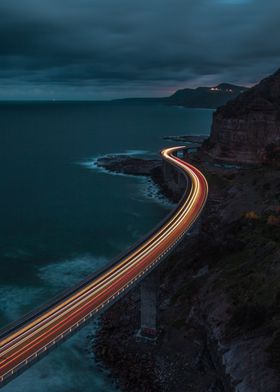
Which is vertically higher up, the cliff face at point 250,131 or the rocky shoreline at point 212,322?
the cliff face at point 250,131

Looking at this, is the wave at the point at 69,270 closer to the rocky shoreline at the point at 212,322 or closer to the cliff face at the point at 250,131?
the rocky shoreline at the point at 212,322

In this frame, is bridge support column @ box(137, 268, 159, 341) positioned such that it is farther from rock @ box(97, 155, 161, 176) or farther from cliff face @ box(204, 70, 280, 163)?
rock @ box(97, 155, 161, 176)

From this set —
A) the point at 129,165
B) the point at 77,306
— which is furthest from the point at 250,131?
the point at 77,306

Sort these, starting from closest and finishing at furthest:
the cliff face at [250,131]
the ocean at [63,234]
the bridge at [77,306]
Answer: the bridge at [77,306] < the ocean at [63,234] < the cliff face at [250,131]

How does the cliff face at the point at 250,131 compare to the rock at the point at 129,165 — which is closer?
the cliff face at the point at 250,131

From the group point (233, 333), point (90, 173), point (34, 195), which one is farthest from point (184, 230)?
point (90, 173)

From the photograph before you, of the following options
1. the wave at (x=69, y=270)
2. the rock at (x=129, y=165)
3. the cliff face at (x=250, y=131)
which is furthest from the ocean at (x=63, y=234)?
the cliff face at (x=250, y=131)

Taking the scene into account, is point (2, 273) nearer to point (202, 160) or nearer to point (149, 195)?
point (149, 195)

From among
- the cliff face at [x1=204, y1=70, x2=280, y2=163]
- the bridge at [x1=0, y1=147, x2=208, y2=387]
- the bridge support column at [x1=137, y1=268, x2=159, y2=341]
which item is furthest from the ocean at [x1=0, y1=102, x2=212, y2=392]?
the cliff face at [x1=204, y1=70, x2=280, y2=163]
